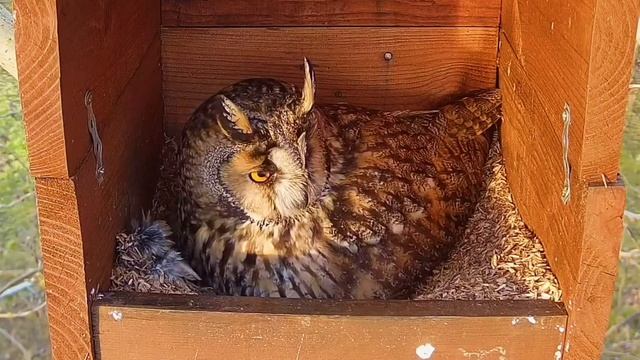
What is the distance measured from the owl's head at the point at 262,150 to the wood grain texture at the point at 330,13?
16.8 inches

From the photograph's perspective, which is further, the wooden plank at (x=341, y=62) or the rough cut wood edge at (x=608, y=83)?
the wooden plank at (x=341, y=62)

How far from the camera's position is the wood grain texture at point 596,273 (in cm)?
131

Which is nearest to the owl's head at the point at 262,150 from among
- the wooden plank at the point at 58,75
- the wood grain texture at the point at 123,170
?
the wood grain texture at the point at 123,170

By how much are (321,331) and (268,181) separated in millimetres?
346

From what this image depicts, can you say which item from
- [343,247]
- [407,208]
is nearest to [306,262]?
[343,247]

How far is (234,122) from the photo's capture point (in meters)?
1.60

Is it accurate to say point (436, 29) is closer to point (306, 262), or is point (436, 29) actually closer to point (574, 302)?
point (306, 262)

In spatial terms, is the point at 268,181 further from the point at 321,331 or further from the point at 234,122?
the point at 321,331

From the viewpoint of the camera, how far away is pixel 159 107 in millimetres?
2164

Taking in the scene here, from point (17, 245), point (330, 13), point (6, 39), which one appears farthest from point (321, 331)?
point (17, 245)

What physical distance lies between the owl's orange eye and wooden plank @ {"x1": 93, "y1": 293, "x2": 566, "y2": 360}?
0.94 ft

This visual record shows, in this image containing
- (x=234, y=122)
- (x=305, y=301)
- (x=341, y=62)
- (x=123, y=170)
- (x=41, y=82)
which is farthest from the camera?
(x=341, y=62)

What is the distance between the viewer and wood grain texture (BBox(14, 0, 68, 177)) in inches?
47.8

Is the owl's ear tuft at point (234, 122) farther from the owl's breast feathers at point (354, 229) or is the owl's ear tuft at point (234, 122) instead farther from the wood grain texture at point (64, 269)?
the wood grain texture at point (64, 269)
